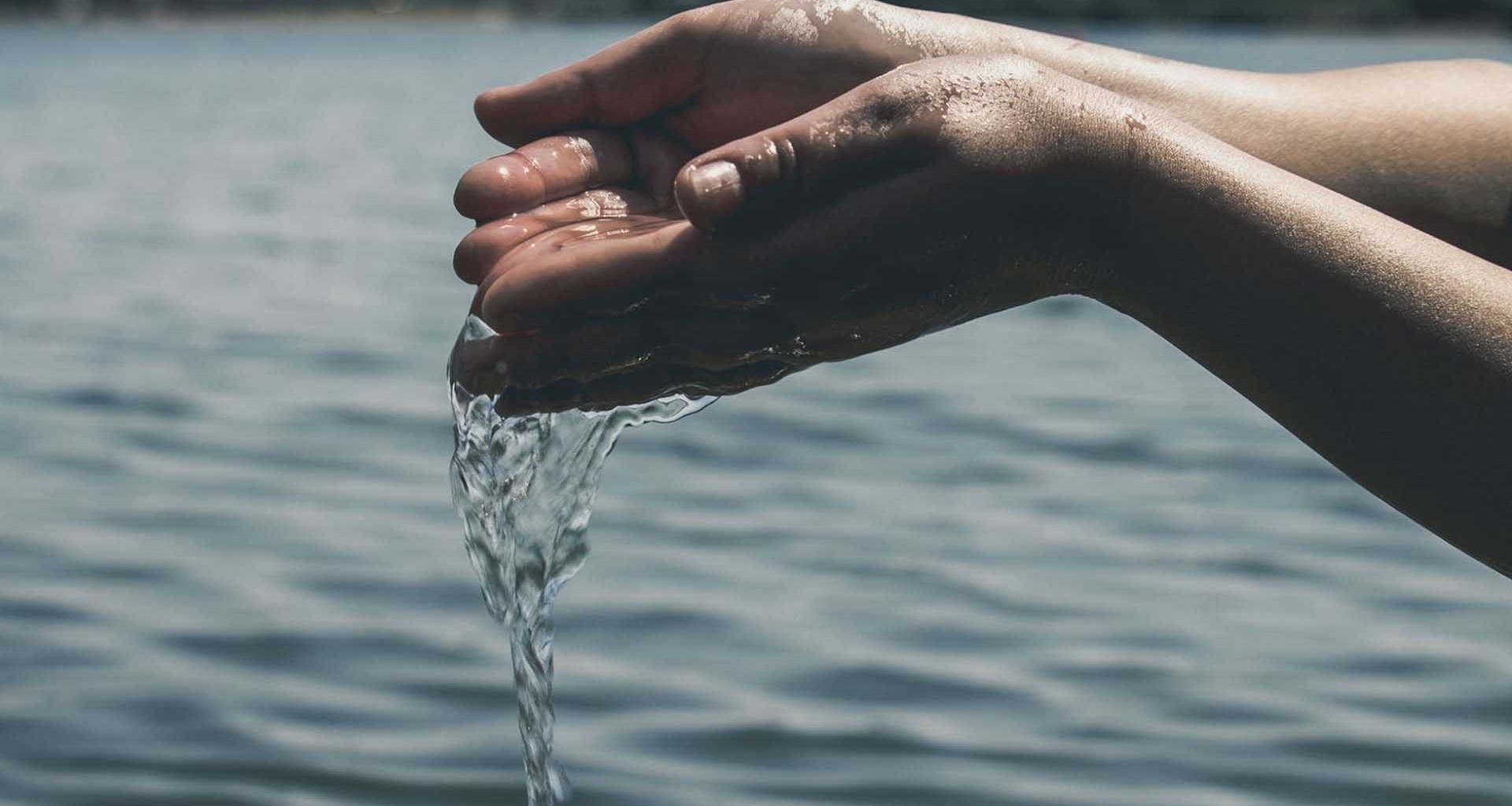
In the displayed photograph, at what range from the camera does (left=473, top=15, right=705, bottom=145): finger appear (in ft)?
10.9

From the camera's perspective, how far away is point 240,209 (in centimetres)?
2011

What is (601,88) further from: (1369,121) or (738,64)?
(1369,121)

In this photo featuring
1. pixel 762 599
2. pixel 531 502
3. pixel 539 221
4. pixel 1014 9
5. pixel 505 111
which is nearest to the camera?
pixel 539 221

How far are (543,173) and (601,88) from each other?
0.23 meters

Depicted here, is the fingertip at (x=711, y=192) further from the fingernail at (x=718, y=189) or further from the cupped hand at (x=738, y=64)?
the cupped hand at (x=738, y=64)

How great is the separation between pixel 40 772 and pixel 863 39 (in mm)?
3064

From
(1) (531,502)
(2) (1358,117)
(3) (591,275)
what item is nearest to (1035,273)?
(3) (591,275)

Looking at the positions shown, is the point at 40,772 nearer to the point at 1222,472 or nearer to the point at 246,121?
the point at 1222,472

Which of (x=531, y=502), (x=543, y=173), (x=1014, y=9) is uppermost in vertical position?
(x=1014, y=9)

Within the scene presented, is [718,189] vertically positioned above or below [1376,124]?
below

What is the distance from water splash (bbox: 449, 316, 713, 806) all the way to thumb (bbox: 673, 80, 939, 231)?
0.78m

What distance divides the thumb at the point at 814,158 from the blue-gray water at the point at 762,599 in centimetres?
270

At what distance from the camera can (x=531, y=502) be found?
12.0 ft

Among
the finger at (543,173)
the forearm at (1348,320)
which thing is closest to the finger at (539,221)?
the finger at (543,173)
